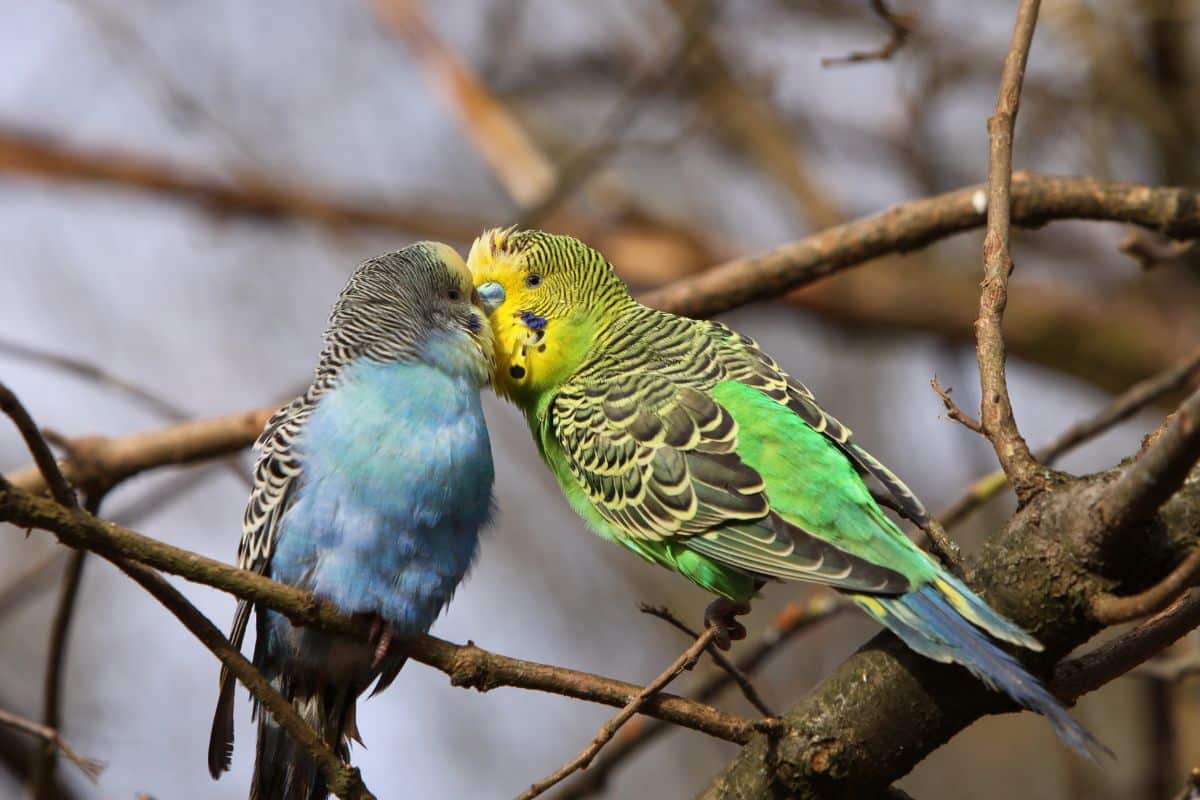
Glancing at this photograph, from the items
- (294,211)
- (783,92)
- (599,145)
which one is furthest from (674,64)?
(294,211)

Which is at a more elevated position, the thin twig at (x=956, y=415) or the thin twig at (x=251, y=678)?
the thin twig at (x=956, y=415)

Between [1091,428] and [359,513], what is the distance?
9.44 ft

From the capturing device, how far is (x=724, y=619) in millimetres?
3613

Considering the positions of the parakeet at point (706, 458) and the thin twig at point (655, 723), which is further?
the thin twig at point (655, 723)

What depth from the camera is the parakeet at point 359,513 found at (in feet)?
12.3

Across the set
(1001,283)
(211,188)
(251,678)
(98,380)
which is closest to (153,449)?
(98,380)

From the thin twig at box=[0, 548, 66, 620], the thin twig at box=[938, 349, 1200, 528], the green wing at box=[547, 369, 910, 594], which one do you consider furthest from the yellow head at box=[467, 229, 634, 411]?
the thin twig at box=[0, 548, 66, 620]

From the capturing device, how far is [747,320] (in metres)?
9.95

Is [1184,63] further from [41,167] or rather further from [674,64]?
[41,167]

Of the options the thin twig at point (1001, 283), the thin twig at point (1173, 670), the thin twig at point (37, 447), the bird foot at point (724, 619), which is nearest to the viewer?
the thin twig at point (37, 447)

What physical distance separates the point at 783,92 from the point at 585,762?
8.09 metres

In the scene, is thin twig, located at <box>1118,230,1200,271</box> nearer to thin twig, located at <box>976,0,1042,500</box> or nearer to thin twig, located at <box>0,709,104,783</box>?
thin twig, located at <box>976,0,1042,500</box>

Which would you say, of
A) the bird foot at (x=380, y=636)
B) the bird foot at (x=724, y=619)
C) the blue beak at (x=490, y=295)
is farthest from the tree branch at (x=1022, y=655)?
the blue beak at (x=490, y=295)

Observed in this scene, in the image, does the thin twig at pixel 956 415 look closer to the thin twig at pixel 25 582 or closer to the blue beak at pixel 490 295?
the blue beak at pixel 490 295
